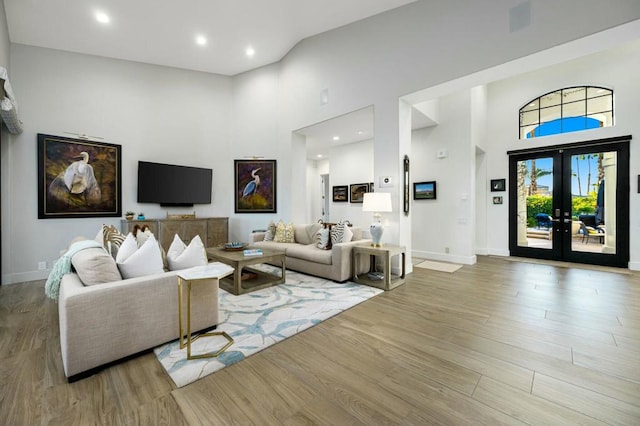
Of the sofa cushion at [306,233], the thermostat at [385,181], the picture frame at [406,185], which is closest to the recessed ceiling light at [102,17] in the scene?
the sofa cushion at [306,233]

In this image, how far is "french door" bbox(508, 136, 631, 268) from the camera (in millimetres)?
4930

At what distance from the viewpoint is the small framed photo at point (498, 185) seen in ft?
20.4

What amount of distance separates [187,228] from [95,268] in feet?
Answer: 12.4

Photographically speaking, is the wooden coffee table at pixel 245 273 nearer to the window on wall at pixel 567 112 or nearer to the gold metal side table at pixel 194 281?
the gold metal side table at pixel 194 281

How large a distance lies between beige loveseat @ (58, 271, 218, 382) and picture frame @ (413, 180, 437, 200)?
5.24 metres

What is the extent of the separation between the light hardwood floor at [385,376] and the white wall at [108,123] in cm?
191

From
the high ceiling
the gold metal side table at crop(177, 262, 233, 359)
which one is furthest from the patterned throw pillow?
the high ceiling

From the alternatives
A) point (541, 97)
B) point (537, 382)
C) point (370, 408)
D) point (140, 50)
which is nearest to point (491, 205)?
point (541, 97)

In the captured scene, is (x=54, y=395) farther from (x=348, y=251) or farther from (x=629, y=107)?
(x=629, y=107)

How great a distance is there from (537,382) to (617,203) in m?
5.38

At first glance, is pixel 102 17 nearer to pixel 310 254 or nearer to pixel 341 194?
pixel 310 254

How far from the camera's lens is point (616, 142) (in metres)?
4.91

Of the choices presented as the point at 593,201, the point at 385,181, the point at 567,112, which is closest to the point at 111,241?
the point at 385,181

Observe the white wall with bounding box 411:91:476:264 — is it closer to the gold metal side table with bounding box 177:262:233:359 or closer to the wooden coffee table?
the wooden coffee table
